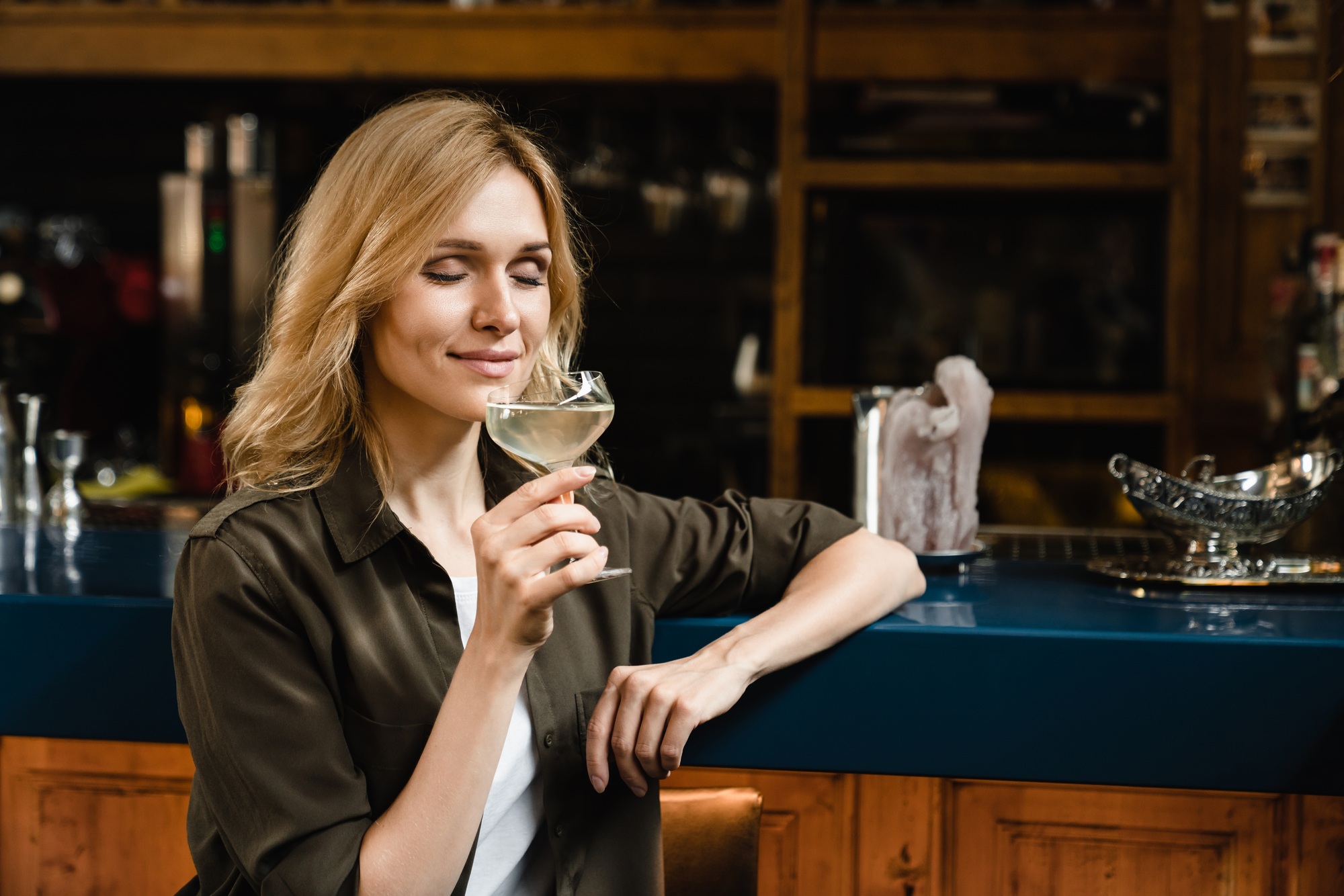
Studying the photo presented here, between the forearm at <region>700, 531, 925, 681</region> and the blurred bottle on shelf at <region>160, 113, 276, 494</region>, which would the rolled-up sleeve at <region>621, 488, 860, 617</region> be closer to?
the forearm at <region>700, 531, 925, 681</region>

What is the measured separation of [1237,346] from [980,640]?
2.72m

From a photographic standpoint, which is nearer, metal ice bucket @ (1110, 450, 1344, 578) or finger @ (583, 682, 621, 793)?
finger @ (583, 682, 621, 793)

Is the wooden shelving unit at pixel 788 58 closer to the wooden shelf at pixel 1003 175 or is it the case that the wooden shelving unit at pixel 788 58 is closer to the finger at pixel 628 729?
the wooden shelf at pixel 1003 175

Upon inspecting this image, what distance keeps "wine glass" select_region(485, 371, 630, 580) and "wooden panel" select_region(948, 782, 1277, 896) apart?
2.02ft

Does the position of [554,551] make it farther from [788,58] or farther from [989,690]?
[788,58]

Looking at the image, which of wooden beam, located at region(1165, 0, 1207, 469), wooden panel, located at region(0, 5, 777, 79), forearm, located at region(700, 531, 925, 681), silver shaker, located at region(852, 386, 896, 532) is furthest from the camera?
wooden panel, located at region(0, 5, 777, 79)

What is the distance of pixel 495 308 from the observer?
1.06 m

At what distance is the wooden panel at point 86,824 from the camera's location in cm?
142

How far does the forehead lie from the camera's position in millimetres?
1075

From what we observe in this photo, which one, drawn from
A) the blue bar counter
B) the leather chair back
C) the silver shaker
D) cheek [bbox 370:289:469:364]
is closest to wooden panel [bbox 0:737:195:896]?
the blue bar counter

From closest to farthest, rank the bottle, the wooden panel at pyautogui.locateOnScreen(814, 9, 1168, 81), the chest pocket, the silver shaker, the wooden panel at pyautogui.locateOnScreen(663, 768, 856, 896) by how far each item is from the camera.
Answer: the chest pocket → the wooden panel at pyautogui.locateOnScreen(663, 768, 856, 896) → the silver shaker → the bottle → the wooden panel at pyautogui.locateOnScreen(814, 9, 1168, 81)

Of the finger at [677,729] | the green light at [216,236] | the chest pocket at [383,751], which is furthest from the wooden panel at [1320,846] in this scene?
the green light at [216,236]

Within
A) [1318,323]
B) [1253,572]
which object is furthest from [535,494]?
[1318,323]

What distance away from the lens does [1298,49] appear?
342 centimetres
